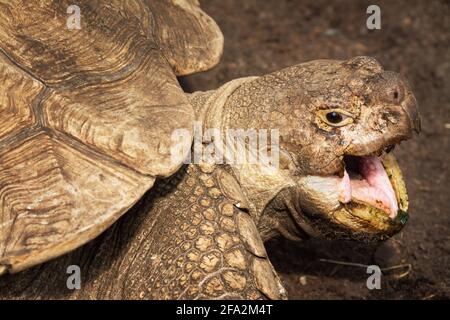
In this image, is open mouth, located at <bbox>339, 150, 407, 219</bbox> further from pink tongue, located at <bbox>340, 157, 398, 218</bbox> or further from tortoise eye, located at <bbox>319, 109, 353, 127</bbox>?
tortoise eye, located at <bbox>319, 109, 353, 127</bbox>

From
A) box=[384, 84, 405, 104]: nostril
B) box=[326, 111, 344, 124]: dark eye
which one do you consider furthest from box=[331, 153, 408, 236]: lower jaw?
box=[384, 84, 405, 104]: nostril

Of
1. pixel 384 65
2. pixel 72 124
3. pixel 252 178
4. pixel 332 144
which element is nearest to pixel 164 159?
pixel 72 124

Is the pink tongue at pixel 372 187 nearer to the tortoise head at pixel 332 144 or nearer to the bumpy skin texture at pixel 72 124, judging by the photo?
the tortoise head at pixel 332 144

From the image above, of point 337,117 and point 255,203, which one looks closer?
point 337,117

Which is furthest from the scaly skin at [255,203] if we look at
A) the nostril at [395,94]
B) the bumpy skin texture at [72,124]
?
the bumpy skin texture at [72,124]

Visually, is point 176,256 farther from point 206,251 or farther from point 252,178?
point 252,178

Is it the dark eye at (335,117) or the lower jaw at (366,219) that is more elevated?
the dark eye at (335,117)

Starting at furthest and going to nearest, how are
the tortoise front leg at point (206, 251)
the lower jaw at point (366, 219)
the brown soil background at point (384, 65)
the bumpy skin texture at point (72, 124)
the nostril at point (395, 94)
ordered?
the brown soil background at point (384, 65), the lower jaw at point (366, 219), the nostril at point (395, 94), the tortoise front leg at point (206, 251), the bumpy skin texture at point (72, 124)

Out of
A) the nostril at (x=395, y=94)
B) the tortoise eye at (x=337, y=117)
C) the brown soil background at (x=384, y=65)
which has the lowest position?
the brown soil background at (x=384, y=65)
